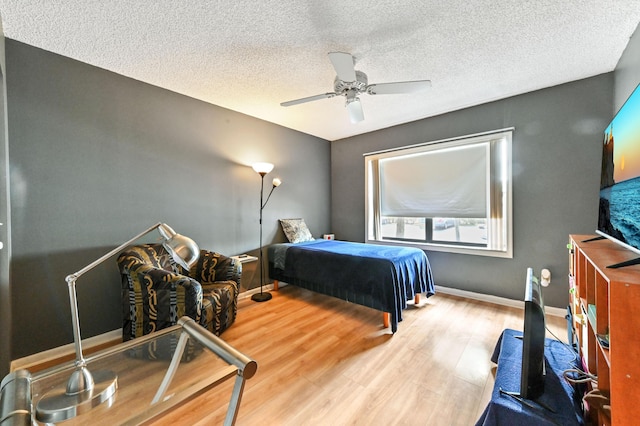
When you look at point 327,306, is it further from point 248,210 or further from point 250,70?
point 250,70

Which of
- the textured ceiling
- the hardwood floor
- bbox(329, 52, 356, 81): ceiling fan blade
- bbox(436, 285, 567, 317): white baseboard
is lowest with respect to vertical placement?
the hardwood floor

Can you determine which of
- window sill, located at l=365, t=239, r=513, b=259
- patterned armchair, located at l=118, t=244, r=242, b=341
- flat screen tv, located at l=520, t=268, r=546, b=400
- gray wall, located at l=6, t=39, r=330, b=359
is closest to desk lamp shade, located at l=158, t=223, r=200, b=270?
patterned armchair, located at l=118, t=244, r=242, b=341

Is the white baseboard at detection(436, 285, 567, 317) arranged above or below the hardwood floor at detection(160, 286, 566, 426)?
above

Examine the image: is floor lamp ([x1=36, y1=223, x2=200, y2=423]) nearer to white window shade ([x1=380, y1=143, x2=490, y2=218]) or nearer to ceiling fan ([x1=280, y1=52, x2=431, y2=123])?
ceiling fan ([x1=280, y1=52, x2=431, y2=123])

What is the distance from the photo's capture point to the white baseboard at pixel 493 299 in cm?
270

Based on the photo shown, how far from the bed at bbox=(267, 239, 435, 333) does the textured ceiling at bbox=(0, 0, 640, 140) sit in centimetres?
188

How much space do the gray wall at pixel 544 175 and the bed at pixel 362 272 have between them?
86 cm

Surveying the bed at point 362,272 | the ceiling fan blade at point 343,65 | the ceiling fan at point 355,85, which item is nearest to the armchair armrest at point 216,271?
the bed at point 362,272

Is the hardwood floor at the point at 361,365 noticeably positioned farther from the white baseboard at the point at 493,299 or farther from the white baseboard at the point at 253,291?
the white baseboard at the point at 253,291

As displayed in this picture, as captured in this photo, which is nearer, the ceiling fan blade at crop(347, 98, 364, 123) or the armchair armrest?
the ceiling fan blade at crop(347, 98, 364, 123)

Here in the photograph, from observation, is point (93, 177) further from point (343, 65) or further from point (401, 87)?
point (401, 87)

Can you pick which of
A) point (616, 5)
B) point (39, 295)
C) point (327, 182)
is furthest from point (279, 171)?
point (616, 5)

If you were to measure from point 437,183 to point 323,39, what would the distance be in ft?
8.32

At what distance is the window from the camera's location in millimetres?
3037
